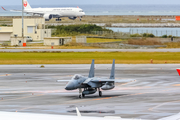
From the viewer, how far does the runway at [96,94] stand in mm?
23359

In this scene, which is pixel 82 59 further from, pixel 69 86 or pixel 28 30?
pixel 28 30

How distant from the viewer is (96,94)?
102 feet

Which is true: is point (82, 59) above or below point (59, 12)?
below

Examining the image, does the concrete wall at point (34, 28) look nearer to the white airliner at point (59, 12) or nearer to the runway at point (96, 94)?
the white airliner at point (59, 12)

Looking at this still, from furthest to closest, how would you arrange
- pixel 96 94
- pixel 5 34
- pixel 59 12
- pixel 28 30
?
1. pixel 59 12
2. pixel 28 30
3. pixel 5 34
4. pixel 96 94

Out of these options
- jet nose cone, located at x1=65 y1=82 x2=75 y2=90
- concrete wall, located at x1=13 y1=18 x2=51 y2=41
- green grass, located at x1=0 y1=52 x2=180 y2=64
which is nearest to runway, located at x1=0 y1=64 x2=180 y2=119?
jet nose cone, located at x1=65 y1=82 x2=75 y2=90

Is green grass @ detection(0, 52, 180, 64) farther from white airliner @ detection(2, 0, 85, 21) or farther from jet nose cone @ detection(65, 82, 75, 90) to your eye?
white airliner @ detection(2, 0, 85, 21)

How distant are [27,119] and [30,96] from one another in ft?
70.1

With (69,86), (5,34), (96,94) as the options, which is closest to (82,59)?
(96,94)

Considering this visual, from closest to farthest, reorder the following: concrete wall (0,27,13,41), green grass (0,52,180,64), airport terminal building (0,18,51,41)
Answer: green grass (0,52,180,64), airport terminal building (0,18,51,41), concrete wall (0,27,13,41)

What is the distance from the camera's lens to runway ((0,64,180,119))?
76.6 ft

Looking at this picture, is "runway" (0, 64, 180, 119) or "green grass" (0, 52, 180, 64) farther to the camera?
"green grass" (0, 52, 180, 64)

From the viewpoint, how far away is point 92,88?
28328 millimetres

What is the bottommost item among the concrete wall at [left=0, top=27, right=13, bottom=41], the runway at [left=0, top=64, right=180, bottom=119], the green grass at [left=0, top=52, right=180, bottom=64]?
the runway at [left=0, top=64, right=180, bottom=119]
